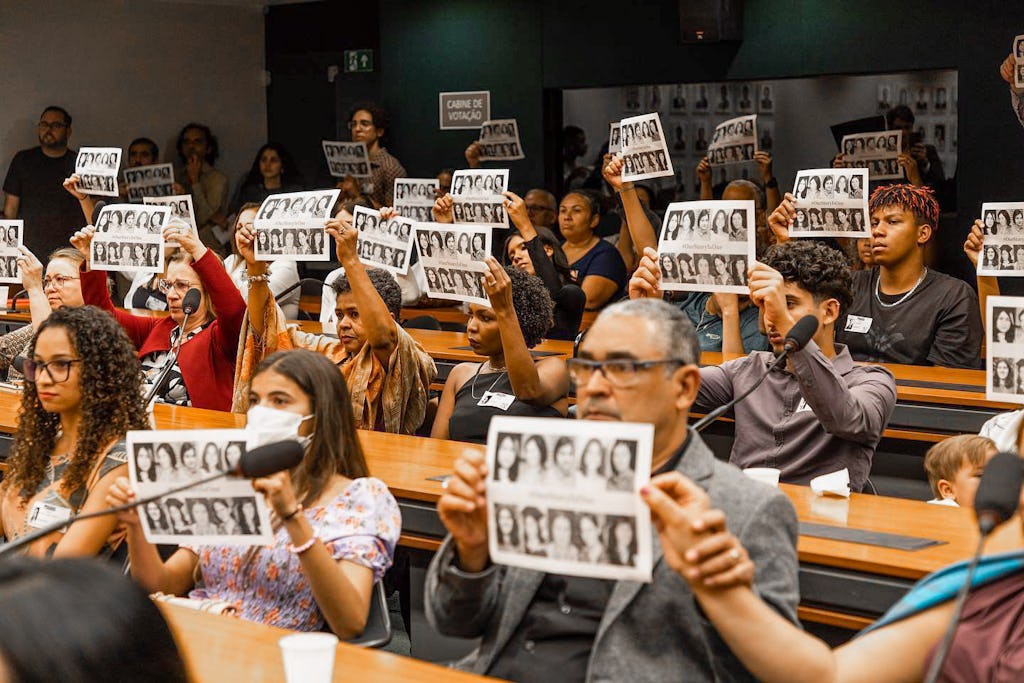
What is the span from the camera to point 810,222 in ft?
17.7

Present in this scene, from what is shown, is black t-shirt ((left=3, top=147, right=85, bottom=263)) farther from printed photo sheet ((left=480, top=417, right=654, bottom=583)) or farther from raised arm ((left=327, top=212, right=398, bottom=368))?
printed photo sheet ((left=480, top=417, right=654, bottom=583))

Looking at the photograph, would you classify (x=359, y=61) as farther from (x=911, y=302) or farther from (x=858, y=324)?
(x=911, y=302)

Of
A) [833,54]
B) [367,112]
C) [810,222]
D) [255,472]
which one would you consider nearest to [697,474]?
[255,472]

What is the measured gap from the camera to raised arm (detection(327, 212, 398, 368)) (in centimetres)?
447

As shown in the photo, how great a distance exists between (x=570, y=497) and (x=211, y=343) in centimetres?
312

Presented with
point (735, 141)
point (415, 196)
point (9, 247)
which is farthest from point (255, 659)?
point (415, 196)

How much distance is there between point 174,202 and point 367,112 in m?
2.80

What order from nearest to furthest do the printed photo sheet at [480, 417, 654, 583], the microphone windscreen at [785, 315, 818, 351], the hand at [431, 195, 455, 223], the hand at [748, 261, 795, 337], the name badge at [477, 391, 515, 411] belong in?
the printed photo sheet at [480, 417, 654, 583] → the microphone windscreen at [785, 315, 818, 351] → the hand at [748, 261, 795, 337] → the name badge at [477, 391, 515, 411] → the hand at [431, 195, 455, 223]

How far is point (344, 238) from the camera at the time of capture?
15.4 ft

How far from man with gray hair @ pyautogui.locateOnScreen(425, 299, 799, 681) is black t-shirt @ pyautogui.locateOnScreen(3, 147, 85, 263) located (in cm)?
841

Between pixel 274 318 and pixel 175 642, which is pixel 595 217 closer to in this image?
pixel 274 318

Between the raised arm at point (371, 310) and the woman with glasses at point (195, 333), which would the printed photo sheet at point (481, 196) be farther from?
the raised arm at point (371, 310)

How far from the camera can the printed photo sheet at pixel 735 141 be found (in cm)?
678

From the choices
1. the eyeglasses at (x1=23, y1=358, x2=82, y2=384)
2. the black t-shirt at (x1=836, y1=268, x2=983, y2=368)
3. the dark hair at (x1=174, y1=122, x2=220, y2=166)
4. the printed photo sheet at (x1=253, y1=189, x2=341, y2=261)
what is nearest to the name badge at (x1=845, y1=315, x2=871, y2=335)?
the black t-shirt at (x1=836, y1=268, x2=983, y2=368)
